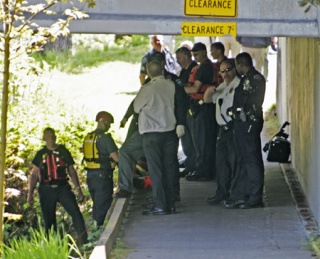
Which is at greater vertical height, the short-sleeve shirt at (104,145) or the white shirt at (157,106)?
the white shirt at (157,106)

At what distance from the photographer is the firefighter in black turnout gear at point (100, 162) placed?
13117 mm

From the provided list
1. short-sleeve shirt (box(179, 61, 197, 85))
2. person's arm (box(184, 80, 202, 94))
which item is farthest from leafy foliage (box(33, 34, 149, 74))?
person's arm (box(184, 80, 202, 94))

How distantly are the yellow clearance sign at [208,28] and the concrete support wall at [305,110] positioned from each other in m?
1.11

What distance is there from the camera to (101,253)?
10.2m

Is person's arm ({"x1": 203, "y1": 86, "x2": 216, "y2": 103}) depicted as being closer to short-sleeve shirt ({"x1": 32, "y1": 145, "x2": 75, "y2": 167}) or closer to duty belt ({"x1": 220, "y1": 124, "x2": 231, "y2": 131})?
duty belt ({"x1": 220, "y1": 124, "x2": 231, "y2": 131})

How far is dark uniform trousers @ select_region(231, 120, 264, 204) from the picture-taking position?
40.9 feet

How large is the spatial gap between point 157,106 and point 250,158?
4.38 feet

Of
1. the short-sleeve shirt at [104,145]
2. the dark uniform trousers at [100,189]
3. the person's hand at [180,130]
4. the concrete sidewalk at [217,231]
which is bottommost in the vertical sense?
the concrete sidewalk at [217,231]

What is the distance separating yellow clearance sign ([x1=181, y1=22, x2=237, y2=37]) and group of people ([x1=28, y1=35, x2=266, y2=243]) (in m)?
1.59

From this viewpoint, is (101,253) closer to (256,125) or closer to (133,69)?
(256,125)

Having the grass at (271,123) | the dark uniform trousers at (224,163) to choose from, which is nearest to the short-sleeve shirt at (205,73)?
the dark uniform trousers at (224,163)

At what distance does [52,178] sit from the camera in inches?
513

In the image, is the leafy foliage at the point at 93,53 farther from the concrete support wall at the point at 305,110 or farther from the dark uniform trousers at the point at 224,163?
the dark uniform trousers at the point at 224,163

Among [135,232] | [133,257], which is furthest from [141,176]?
[133,257]
